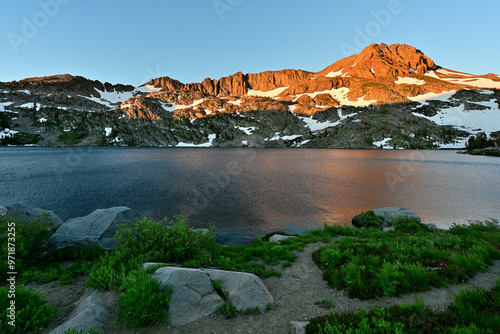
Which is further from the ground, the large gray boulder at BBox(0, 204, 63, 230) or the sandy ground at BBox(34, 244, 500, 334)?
the large gray boulder at BBox(0, 204, 63, 230)

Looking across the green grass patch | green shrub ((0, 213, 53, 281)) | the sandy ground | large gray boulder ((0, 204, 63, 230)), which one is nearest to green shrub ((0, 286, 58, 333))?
the sandy ground

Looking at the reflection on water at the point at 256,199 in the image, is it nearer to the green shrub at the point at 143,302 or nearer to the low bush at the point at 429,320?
the green shrub at the point at 143,302

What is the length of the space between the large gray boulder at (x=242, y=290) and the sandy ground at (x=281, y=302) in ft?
1.32

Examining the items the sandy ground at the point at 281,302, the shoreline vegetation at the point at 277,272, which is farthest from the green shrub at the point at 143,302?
the sandy ground at the point at 281,302

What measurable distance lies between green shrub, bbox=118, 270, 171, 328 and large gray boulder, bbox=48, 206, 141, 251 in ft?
25.4

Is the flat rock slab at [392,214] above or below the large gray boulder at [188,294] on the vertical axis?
below

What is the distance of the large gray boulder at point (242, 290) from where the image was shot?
27.8 feet

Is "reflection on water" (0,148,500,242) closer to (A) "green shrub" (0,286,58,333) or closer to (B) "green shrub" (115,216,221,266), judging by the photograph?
A: (B) "green shrub" (115,216,221,266)

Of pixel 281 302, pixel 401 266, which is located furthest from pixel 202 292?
pixel 401 266

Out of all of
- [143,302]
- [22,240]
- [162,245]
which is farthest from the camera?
[22,240]

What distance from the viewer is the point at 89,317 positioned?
23.2 ft

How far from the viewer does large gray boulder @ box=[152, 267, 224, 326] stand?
766 cm

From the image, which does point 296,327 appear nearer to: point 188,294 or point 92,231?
point 188,294

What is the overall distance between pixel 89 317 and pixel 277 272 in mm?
8669
